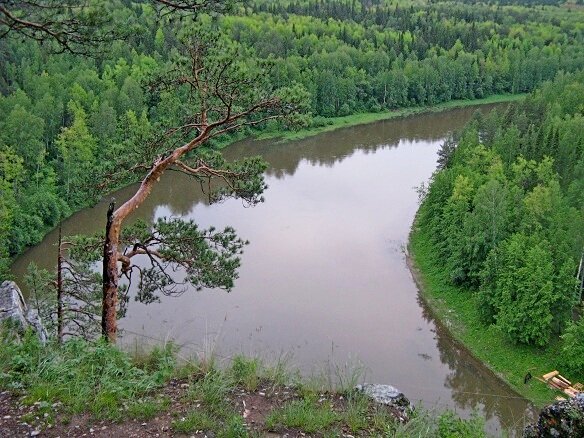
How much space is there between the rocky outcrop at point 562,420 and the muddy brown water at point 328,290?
2340mm

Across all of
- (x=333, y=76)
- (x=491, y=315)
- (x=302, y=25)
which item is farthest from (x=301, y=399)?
(x=302, y=25)

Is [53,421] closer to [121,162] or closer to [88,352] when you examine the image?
[88,352]

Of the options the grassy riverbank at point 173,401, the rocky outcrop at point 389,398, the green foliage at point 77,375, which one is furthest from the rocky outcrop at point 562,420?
the green foliage at point 77,375

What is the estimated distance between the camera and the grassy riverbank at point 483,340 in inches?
758

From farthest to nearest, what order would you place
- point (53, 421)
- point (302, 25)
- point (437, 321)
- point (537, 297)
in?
point (302, 25) < point (437, 321) < point (537, 297) < point (53, 421)

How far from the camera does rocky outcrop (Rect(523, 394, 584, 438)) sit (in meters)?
5.23

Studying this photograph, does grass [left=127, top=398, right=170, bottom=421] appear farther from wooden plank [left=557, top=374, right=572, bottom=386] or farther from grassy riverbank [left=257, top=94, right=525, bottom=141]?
grassy riverbank [left=257, top=94, right=525, bottom=141]

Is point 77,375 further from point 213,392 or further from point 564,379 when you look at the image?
point 564,379

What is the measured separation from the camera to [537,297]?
19.9 m

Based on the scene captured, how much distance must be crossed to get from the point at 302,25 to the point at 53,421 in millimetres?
66150

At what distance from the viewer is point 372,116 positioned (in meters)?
54.6

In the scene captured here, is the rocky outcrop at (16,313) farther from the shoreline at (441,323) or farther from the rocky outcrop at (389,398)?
the shoreline at (441,323)

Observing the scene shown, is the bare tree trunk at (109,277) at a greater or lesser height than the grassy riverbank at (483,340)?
greater

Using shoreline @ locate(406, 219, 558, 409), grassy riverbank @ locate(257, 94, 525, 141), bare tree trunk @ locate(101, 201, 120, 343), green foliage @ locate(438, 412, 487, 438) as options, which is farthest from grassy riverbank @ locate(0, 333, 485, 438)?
grassy riverbank @ locate(257, 94, 525, 141)
